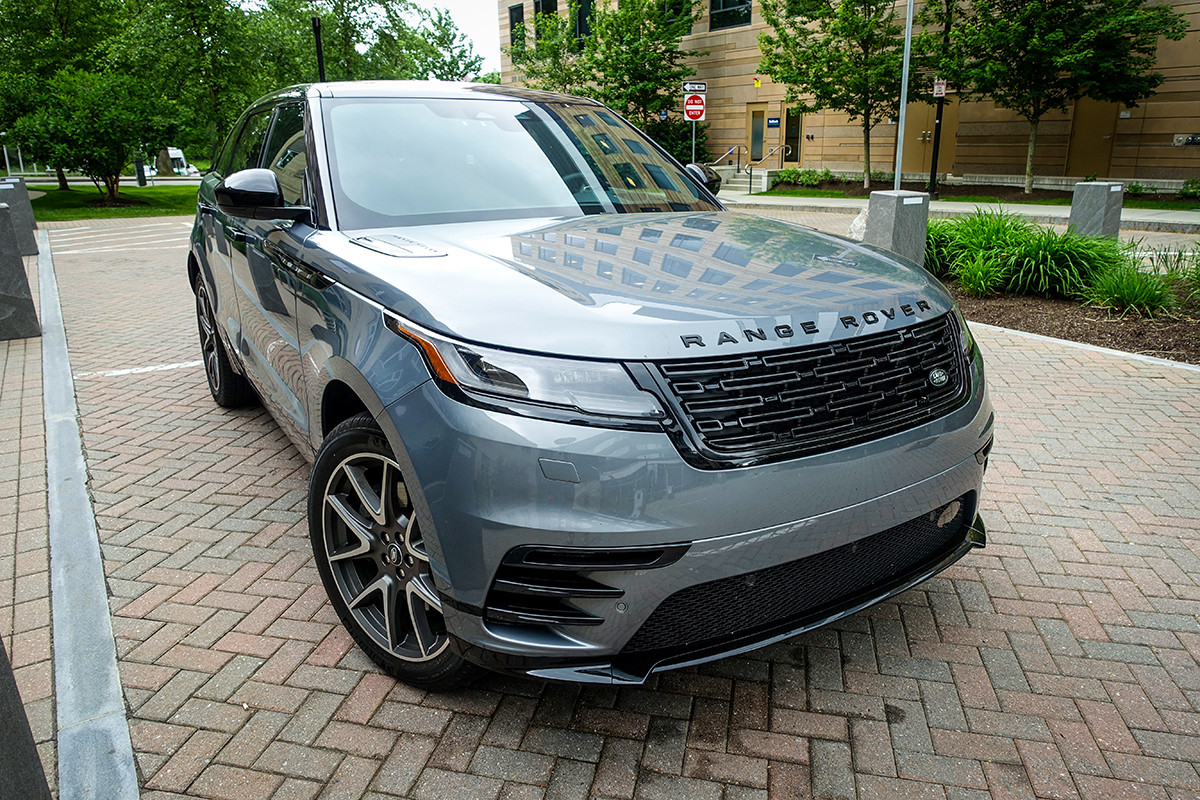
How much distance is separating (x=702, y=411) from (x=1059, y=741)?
148 cm

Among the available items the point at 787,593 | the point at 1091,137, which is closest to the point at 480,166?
the point at 787,593

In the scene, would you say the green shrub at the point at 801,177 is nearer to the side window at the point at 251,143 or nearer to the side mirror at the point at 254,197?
the side window at the point at 251,143

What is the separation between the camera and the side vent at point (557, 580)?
1.93m

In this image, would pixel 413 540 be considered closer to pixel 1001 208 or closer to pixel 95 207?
pixel 1001 208

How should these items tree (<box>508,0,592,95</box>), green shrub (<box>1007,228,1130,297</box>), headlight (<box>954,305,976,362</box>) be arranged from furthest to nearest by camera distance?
1. tree (<box>508,0,592,95</box>)
2. green shrub (<box>1007,228,1130,297</box>)
3. headlight (<box>954,305,976,362</box>)

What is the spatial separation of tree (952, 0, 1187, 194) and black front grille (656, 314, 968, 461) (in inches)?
804

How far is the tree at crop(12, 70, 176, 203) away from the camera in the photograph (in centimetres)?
2252

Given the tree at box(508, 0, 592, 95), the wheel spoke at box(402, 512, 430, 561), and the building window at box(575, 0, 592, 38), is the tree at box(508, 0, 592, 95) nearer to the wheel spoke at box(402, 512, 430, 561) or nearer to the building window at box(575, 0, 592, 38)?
the building window at box(575, 0, 592, 38)

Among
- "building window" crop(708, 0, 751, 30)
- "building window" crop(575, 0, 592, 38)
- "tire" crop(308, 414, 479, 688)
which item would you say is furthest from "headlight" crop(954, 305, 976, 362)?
"building window" crop(575, 0, 592, 38)

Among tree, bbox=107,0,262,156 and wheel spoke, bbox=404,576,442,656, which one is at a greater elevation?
tree, bbox=107,0,262,156

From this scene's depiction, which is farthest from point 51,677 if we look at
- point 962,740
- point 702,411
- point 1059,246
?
point 1059,246

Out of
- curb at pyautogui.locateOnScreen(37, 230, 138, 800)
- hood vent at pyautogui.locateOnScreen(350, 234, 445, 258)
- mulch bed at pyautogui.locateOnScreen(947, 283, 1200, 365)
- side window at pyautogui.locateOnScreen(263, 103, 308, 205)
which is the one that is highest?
side window at pyautogui.locateOnScreen(263, 103, 308, 205)

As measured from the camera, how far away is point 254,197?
2.93 metres

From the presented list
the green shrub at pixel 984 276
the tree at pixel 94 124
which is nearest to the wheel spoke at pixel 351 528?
the green shrub at pixel 984 276
